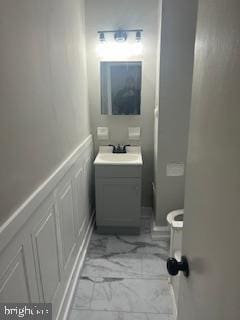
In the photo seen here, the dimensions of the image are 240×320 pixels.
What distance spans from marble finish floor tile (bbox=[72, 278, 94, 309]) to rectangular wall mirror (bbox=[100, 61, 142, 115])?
1.70 m

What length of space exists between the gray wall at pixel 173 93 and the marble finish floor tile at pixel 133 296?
0.76 metres

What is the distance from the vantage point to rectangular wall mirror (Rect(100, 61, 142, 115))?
2.52m

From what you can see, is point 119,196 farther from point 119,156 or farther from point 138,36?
point 138,36

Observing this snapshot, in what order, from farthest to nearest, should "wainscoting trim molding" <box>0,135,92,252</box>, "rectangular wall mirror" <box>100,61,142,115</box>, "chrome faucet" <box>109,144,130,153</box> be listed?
"chrome faucet" <box>109,144,130,153</box> < "rectangular wall mirror" <box>100,61,142,115</box> < "wainscoting trim molding" <box>0,135,92,252</box>

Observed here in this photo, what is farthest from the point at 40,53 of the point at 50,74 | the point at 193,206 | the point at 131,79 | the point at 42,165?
the point at 131,79

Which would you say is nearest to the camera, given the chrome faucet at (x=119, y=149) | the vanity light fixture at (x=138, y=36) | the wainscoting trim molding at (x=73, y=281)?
the wainscoting trim molding at (x=73, y=281)

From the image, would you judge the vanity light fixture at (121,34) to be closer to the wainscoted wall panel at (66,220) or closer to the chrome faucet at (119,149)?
the chrome faucet at (119,149)

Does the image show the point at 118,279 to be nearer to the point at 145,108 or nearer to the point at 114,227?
the point at 114,227

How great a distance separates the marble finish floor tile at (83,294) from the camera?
1712mm

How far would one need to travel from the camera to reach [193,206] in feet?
2.54

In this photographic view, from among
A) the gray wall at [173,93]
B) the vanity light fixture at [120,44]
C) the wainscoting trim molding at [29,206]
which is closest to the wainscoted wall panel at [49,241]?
the wainscoting trim molding at [29,206]

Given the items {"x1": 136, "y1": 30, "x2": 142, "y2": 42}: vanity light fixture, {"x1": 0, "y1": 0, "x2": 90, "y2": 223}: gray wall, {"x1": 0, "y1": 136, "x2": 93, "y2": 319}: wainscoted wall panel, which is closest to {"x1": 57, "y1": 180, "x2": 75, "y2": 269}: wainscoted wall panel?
{"x1": 0, "y1": 136, "x2": 93, "y2": 319}: wainscoted wall panel

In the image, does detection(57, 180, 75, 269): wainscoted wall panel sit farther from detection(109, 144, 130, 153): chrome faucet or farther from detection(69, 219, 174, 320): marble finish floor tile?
detection(109, 144, 130, 153): chrome faucet

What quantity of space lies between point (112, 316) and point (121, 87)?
2.10 meters
